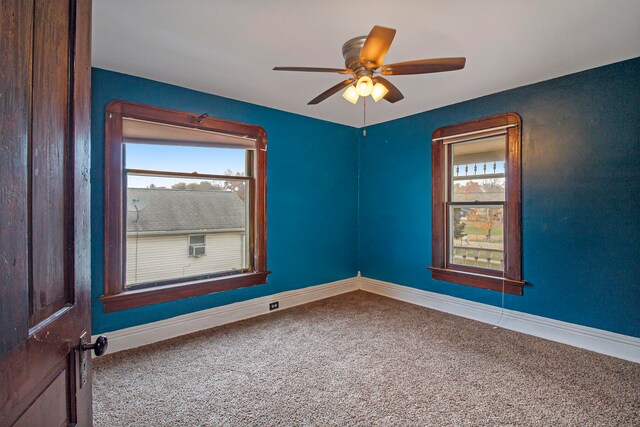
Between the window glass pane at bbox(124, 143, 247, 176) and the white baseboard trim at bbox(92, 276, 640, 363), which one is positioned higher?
the window glass pane at bbox(124, 143, 247, 176)

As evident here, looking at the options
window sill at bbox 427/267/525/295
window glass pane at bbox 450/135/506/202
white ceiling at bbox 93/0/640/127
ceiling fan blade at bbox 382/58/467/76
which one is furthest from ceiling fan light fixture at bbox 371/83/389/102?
window sill at bbox 427/267/525/295

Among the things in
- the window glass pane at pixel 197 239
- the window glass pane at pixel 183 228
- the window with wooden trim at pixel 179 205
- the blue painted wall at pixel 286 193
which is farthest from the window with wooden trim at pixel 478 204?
the window glass pane at pixel 197 239

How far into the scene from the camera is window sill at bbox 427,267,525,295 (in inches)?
127

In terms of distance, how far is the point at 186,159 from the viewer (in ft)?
10.7

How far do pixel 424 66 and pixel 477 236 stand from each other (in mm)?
2287

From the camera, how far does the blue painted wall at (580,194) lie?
2.62m

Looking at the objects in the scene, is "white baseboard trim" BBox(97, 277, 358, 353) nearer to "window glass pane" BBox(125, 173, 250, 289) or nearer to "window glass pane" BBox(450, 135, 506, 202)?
"window glass pane" BBox(125, 173, 250, 289)

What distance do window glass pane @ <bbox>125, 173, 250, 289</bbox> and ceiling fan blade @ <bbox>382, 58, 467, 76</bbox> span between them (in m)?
2.14

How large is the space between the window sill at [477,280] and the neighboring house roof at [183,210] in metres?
2.42

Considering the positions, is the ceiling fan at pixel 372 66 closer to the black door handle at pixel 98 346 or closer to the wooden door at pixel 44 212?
the wooden door at pixel 44 212

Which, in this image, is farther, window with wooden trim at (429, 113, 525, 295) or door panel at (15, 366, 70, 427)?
window with wooden trim at (429, 113, 525, 295)

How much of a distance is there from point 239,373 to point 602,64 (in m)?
3.89

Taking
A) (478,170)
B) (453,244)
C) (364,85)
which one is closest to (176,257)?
(364,85)

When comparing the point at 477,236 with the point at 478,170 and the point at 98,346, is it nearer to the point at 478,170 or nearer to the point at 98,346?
the point at 478,170
